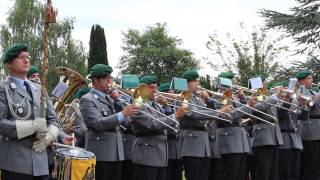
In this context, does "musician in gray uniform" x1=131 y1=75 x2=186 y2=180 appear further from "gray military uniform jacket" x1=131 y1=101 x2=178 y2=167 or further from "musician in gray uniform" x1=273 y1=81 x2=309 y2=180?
"musician in gray uniform" x1=273 y1=81 x2=309 y2=180

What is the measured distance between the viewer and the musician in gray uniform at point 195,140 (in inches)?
328

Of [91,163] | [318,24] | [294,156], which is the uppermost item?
[318,24]

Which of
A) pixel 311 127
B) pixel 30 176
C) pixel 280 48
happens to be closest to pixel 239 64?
pixel 280 48

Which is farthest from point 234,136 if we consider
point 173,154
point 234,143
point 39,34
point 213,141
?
point 39,34

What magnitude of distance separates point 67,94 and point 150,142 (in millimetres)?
1630

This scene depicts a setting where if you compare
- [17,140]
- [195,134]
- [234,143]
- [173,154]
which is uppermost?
[17,140]

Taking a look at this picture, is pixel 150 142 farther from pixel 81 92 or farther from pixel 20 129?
pixel 20 129

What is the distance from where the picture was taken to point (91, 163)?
18.9 ft

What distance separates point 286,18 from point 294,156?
463 inches

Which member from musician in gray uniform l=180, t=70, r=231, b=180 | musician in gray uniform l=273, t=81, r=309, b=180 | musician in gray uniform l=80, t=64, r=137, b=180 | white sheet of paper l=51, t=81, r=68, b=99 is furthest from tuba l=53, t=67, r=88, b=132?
musician in gray uniform l=273, t=81, r=309, b=180

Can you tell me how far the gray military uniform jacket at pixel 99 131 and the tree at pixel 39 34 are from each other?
37220mm

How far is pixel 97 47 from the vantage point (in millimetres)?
34156

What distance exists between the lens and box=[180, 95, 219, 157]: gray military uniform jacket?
27.2 ft

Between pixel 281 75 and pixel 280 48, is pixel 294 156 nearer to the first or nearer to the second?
pixel 281 75
